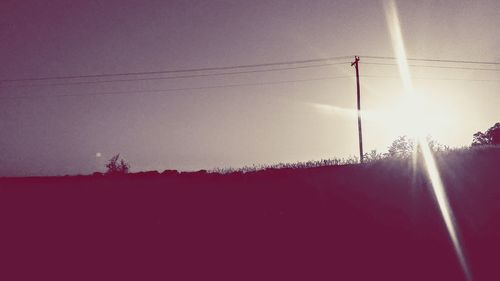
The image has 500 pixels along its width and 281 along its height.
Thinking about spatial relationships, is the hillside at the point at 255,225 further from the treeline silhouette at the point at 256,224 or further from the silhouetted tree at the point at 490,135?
the silhouetted tree at the point at 490,135

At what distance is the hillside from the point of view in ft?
35.0

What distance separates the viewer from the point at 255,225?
45.3 ft

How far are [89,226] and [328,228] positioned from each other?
10.2m

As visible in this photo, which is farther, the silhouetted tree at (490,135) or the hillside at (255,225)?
the silhouetted tree at (490,135)

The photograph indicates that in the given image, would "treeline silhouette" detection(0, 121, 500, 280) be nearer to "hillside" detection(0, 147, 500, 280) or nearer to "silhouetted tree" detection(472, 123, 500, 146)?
"hillside" detection(0, 147, 500, 280)

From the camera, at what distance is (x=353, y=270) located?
396 inches

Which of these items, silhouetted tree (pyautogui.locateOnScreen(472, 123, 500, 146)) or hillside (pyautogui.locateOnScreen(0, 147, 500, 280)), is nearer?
hillside (pyautogui.locateOnScreen(0, 147, 500, 280))

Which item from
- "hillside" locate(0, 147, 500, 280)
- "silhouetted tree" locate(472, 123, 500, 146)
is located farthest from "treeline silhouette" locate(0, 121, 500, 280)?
"silhouetted tree" locate(472, 123, 500, 146)

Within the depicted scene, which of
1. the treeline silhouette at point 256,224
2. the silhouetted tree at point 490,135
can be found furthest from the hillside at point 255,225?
the silhouetted tree at point 490,135

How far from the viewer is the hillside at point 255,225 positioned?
35.0 ft

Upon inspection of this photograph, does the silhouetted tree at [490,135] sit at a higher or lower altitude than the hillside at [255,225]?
higher

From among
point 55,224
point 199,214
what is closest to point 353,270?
point 199,214

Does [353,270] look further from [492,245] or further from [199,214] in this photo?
[199,214]

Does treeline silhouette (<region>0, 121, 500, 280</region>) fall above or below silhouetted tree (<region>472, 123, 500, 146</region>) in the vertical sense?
below
